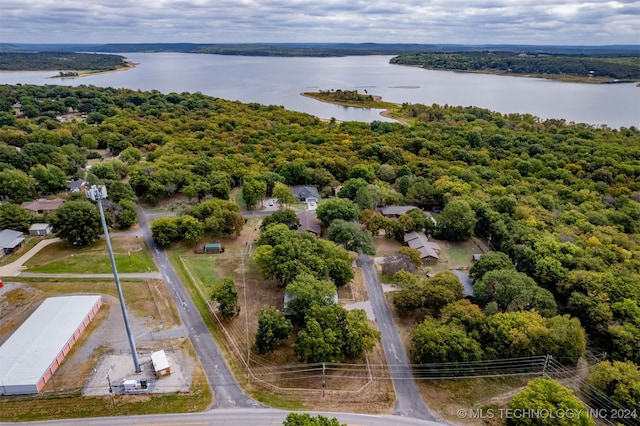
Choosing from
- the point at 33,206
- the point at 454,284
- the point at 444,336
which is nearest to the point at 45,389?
the point at 444,336

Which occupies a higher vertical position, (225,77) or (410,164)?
(225,77)

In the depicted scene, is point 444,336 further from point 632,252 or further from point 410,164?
point 410,164

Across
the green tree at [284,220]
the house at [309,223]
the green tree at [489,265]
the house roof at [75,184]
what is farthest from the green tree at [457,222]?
the house roof at [75,184]

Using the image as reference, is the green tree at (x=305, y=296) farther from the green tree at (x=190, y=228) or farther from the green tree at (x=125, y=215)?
the green tree at (x=125, y=215)

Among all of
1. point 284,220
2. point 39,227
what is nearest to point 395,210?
point 284,220

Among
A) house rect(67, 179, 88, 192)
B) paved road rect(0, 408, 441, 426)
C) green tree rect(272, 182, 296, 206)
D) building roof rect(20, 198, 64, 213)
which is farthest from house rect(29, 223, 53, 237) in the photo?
paved road rect(0, 408, 441, 426)

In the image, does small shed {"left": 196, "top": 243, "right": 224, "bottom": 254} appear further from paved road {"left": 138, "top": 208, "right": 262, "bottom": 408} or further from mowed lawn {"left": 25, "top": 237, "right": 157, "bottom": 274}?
mowed lawn {"left": 25, "top": 237, "right": 157, "bottom": 274}
